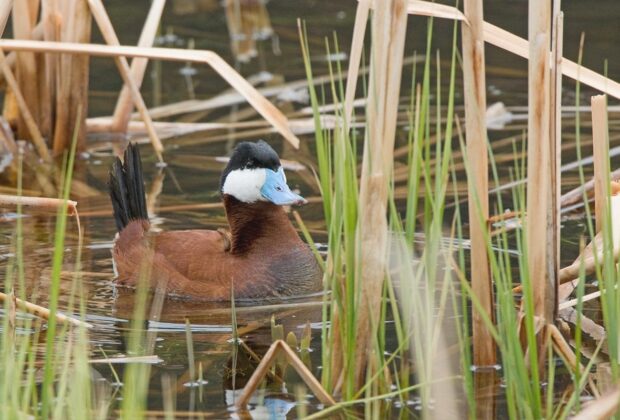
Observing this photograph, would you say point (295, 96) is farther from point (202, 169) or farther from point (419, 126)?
point (419, 126)

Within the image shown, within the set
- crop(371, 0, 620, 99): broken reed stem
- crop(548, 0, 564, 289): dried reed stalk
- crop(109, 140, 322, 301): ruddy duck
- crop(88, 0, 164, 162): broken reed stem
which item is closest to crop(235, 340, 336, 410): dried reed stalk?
crop(548, 0, 564, 289): dried reed stalk

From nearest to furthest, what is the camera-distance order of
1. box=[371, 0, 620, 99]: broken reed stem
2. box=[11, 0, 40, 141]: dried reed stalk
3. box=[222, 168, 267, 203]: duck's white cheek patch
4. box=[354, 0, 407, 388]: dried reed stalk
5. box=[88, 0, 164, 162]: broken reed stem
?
box=[354, 0, 407, 388]: dried reed stalk < box=[371, 0, 620, 99]: broken reed stem < box=[222, 168, 267, 203]: duck's white cheek patch < box=[88, 0, 164, 162]: broken reed stem < box=[11, 0, 40, 141]: dried reed stalk

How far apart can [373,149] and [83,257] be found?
10.0ft

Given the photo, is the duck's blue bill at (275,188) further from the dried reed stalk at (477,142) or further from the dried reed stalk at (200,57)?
the dried reed stalk at (477,142)

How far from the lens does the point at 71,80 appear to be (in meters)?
7.71

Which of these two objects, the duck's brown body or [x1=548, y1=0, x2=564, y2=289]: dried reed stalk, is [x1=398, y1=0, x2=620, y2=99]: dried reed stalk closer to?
[x1=548, y1=0, x2=564, y2=289]: dried reed stalk

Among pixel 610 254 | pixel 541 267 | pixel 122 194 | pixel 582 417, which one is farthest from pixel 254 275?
pixel 582 417

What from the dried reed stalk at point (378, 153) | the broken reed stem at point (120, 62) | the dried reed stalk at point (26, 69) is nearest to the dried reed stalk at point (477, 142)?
the dried reed stalk at point (378, 153)

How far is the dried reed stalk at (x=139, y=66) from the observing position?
711 cm

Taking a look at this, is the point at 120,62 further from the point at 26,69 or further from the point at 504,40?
the point at 504,40

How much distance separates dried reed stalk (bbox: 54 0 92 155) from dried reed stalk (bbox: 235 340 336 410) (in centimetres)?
385

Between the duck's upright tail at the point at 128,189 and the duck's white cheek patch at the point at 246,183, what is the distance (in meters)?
0.53

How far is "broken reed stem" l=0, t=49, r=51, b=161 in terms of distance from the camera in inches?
284

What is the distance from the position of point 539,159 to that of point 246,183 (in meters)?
2.25
